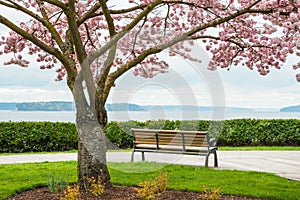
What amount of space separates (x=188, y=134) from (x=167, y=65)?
1589 millimetres

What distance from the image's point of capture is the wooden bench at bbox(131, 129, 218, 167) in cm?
936

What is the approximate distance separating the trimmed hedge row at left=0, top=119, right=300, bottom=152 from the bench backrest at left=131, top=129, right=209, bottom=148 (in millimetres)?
3050

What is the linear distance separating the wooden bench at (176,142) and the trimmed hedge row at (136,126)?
3.05m

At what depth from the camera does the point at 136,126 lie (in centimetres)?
1486

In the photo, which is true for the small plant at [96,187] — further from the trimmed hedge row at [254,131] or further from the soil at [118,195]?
the trimmed hedge row at [254,131]

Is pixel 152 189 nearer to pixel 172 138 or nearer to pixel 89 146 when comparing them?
pixel 89 146

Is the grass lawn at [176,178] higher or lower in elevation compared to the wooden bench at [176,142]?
lower

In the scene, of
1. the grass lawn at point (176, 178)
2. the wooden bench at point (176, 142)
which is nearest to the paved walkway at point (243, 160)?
the wooden bench at point (176, 142)

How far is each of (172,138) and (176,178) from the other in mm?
2224

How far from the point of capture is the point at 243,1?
24.5ft

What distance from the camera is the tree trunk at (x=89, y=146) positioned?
20.0ft

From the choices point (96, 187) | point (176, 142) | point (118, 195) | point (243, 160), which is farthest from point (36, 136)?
point (96, 187)

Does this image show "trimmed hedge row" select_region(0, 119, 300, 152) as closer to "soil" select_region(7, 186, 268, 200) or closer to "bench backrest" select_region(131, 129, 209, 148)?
"bench backrest" select_region(131, 129, 209, 148)

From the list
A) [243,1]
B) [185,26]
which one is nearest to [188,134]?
[185,26]
